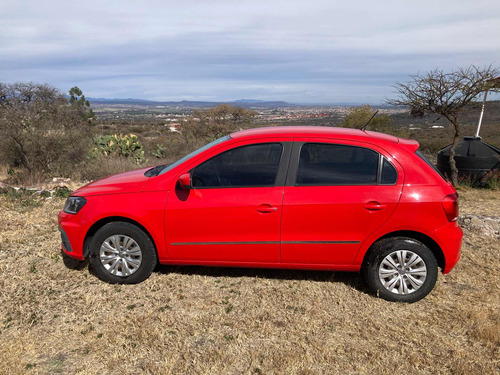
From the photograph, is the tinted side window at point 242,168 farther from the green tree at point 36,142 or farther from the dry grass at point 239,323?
the green tree at point 36,142

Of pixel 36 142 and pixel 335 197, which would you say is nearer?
pixel 335 197

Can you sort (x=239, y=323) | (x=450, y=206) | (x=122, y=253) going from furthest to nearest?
(x=122, y=253), (x=450, y=206), (x=239, y=323)

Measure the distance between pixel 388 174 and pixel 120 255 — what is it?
2.85 meters

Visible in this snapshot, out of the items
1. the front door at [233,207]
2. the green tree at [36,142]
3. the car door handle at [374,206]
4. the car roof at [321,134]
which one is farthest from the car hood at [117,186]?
the green tree at [36,142]

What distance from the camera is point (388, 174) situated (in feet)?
11.7

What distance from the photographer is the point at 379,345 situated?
3072 millimetres

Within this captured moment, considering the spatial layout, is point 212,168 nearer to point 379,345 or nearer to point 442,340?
point 379,345

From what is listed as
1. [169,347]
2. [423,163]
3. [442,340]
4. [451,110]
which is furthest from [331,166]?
[451,110]

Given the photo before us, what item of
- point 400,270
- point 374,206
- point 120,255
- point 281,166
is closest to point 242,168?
point 281,166

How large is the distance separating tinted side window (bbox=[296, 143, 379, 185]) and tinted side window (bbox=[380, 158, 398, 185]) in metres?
0.07

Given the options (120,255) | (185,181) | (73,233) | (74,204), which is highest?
(185,181)

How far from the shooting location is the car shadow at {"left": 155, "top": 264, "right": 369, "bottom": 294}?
4199mm

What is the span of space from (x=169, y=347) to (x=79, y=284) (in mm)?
1635

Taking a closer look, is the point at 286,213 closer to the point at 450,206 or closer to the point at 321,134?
the point at 321,134
